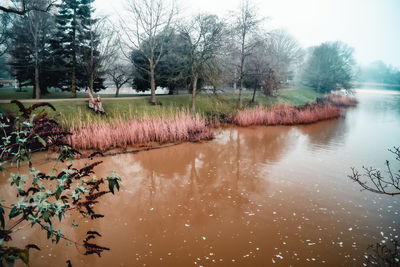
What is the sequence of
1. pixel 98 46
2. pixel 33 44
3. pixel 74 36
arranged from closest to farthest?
pixel 33 44
pixel 74 36
pixel 98 46

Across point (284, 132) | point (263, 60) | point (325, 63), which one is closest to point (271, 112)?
point (284, 132)

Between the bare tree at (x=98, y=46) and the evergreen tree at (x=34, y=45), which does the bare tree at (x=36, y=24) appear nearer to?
the evergreen tree at (x=34, y=45)

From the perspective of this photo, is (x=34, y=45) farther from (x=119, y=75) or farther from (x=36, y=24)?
(x=119, y=75)

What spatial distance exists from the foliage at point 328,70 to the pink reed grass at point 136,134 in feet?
111

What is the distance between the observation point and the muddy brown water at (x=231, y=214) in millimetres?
3758

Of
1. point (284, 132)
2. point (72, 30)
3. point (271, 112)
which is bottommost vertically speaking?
point (284, 132)

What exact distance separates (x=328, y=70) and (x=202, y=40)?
31932 mm

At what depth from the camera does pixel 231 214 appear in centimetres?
498

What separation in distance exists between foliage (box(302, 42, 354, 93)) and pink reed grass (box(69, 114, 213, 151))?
1336 inches

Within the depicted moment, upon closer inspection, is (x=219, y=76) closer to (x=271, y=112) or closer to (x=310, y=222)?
(x=271, y=112)

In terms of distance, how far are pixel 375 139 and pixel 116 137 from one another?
13.3m

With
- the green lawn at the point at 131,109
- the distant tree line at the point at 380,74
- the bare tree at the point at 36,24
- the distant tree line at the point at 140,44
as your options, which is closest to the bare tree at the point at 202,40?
the distant tree line at the point at 140,44

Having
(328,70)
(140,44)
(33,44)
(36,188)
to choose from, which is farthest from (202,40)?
(328,70)

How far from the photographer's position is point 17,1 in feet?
52.7
